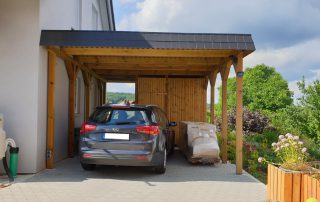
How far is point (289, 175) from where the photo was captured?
225 inches

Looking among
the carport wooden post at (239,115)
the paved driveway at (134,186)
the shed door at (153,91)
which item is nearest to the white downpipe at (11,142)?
the paved driveway at (134,186)

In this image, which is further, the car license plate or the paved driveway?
the car license plate

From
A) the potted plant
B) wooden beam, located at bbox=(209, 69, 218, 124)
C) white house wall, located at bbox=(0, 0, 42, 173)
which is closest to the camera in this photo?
the potted plant

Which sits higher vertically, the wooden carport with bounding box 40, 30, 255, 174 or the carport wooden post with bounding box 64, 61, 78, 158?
the wooden carport with bounding box 40, 30, 255, 174

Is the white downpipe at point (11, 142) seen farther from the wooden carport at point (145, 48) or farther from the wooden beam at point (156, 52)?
the wooden beam at point (156, 52)

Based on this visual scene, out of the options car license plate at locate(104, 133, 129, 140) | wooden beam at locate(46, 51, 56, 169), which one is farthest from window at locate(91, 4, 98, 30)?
car license plate at locate(104, 133, 129, 140)

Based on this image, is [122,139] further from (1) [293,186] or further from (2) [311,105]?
(2) [311,105]

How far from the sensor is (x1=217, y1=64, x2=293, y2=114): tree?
58156 mm

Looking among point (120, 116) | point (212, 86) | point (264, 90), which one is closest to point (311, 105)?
point (212, 86)

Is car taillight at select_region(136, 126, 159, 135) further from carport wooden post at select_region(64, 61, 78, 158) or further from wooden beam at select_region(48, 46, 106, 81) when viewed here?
carport wooden post at select_region(64, 61, 78, 158)

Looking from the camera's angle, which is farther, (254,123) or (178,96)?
(254,123)

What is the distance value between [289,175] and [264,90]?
187 feet

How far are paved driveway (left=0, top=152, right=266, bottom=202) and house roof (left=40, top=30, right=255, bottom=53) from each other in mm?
2985

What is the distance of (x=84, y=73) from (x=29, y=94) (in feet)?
15.9
